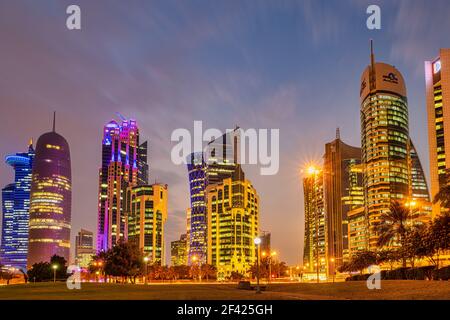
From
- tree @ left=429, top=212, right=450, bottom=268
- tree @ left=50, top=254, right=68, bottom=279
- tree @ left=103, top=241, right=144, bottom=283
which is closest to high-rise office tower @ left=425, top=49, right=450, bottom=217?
tree @ left=103, top=241, right=144, bottom=283

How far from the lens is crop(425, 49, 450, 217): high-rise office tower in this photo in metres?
162

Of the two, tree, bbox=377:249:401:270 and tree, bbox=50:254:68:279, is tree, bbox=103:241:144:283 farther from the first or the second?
tree, bbox=50:254:68:279

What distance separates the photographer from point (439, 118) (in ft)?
548

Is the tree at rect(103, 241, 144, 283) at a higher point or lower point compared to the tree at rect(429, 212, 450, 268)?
lower

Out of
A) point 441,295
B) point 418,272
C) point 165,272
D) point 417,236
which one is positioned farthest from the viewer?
point 165,272

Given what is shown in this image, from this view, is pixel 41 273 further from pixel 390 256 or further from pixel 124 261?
pixel 390 256

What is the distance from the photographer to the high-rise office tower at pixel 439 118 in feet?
533

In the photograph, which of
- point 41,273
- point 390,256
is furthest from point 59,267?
point 390,256

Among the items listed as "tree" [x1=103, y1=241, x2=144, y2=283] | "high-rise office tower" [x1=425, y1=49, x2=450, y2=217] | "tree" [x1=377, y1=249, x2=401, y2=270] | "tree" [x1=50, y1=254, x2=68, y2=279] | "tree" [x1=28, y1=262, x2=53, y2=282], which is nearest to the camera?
"tree" [x1=377, y1=249, x2=401, y2=270]

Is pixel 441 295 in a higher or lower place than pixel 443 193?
lower
